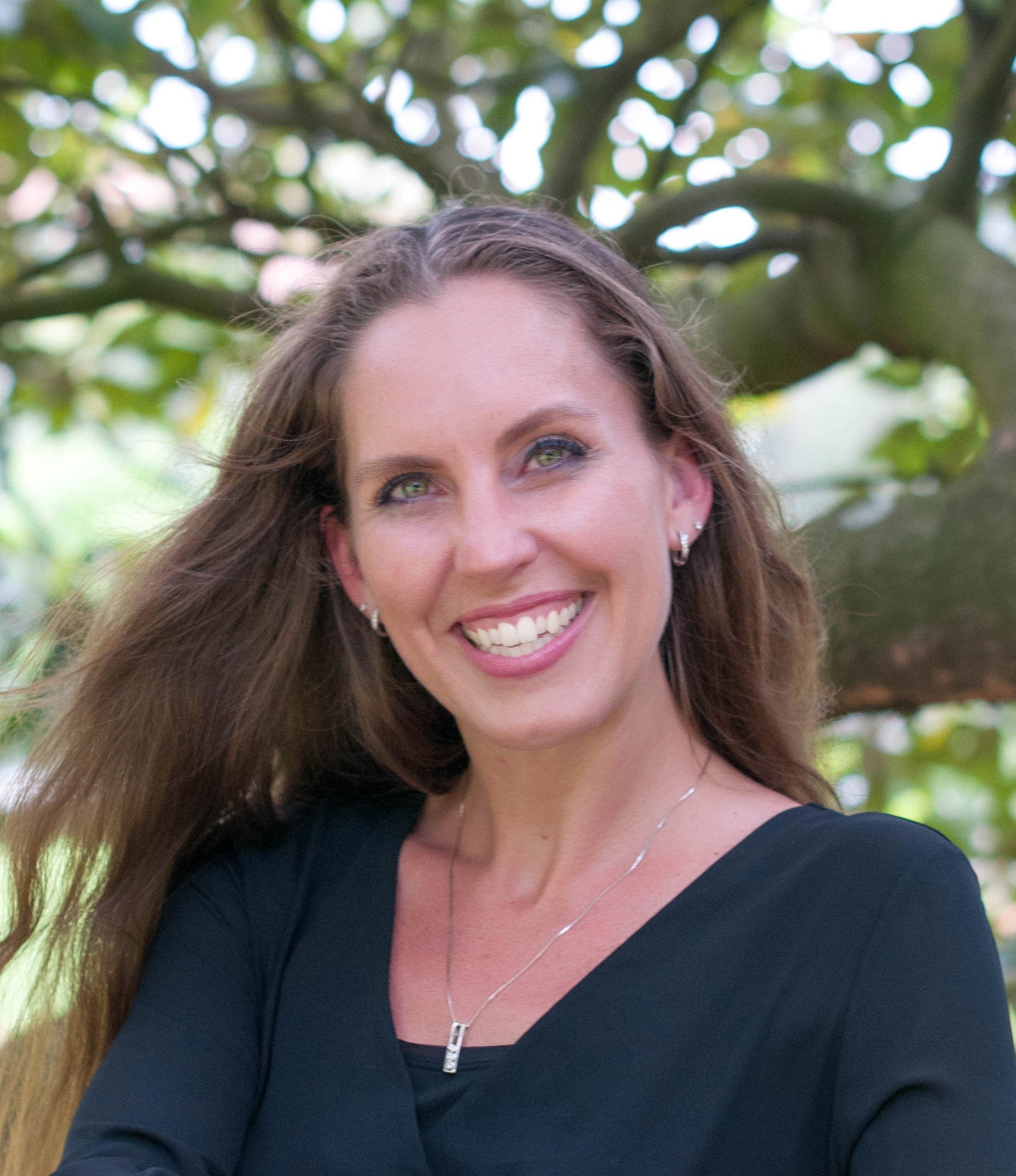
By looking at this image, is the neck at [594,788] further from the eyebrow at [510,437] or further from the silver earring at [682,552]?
the eyebrow at [510,437]

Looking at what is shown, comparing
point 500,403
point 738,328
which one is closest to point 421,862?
point 500,403

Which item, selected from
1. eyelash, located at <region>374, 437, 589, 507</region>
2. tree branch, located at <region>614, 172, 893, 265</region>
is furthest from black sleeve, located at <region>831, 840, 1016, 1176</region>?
tree branch, located at <region>614, 172, 893, 265</region>

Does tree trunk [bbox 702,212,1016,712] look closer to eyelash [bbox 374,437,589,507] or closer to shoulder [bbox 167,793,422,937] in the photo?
eyelash [bbox 374,437,589,507]

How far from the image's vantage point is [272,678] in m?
2.13

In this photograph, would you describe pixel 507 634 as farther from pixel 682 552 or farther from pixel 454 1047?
pixel 454 1047

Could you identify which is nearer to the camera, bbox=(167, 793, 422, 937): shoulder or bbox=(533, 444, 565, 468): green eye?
bbox=(533, 444, 565, 468): green eye

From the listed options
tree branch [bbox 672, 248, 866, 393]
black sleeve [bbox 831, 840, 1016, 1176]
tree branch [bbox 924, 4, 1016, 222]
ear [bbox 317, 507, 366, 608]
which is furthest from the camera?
tree branch [bbox 672, 248, 866, 393]

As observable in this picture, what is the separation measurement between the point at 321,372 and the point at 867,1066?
115 centimetres

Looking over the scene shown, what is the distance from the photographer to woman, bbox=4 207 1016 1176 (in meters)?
1.52

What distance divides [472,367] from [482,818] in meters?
0.69

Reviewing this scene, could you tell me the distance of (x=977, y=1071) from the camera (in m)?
1.38

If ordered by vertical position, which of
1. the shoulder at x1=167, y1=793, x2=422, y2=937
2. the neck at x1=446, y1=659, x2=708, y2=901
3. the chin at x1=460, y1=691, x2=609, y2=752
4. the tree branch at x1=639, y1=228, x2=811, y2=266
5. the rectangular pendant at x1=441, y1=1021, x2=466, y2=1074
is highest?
the chin at x1=460, y1=691, x2=609, y2=752

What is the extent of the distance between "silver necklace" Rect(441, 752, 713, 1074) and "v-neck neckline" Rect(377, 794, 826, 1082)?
0.10ft

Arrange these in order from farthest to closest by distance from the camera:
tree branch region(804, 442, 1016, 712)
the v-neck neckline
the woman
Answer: tree branch region(804, 442, 1016, 712), the v-neck neckline, the woman
